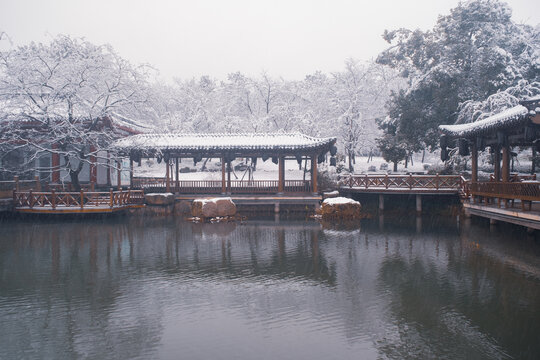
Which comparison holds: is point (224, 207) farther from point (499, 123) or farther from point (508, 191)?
point (499, 123)

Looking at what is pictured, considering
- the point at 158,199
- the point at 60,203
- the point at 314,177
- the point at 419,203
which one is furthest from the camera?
the point at 314,177

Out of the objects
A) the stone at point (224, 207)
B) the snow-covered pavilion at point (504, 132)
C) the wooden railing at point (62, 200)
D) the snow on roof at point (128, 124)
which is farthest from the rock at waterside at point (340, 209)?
the snow on roof at point (128, 124)

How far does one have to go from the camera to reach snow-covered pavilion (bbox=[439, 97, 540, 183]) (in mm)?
13727

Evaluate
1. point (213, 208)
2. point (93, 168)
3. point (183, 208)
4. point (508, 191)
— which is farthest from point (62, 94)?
point (508, 191)

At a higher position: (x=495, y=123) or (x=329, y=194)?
(x=495, y=123)

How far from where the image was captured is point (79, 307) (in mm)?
8227

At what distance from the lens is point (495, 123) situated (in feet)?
Result: 50.7

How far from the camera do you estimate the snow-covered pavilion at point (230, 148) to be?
2289 centimetres

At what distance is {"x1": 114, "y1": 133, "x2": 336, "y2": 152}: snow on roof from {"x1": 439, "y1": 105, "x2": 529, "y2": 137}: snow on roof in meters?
5.67

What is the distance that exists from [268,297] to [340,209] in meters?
12.4

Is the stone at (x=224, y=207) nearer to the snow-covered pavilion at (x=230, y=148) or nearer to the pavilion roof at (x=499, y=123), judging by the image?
the snow-covered pavilion at (x=230, y=148)

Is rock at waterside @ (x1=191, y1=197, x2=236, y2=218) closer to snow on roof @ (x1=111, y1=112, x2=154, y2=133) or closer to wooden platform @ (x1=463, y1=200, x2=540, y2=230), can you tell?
snow on roof @ (x1=111, y1=112, x2=154, y2=133)

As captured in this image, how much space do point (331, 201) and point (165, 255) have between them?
33.4 ft

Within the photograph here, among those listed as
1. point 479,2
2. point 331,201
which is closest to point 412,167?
point 479,2
